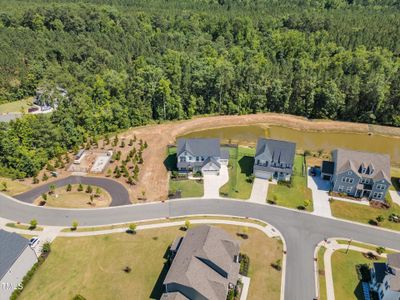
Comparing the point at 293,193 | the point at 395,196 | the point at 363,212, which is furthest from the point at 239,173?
the point at 395,196

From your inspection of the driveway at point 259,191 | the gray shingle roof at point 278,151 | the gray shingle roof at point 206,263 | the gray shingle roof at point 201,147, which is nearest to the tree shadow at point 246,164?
the driveway at point 259,191

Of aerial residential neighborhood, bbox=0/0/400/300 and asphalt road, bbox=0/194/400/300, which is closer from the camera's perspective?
aerial residential neighborhood, bbox=0/0/400/300

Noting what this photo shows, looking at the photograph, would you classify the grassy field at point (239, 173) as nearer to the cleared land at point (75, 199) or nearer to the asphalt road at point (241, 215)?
the asphalt road at point (241, 215)

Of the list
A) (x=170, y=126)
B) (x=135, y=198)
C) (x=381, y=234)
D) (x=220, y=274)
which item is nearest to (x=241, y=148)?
(x=170, y=126)

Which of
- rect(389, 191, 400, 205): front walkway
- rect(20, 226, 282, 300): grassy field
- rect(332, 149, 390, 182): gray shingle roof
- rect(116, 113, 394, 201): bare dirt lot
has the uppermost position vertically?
rect(332, 149, 390, 182): gray shingle roof

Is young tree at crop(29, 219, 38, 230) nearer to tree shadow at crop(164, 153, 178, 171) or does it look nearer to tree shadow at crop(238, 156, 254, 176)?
tree shadow at crop(164, 153, 178, 171)

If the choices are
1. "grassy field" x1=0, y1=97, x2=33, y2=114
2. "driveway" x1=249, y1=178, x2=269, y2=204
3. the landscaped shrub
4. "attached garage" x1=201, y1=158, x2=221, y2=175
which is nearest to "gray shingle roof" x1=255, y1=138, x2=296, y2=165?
"driveway" x1=249, y1=178, x2=269, y2=204
